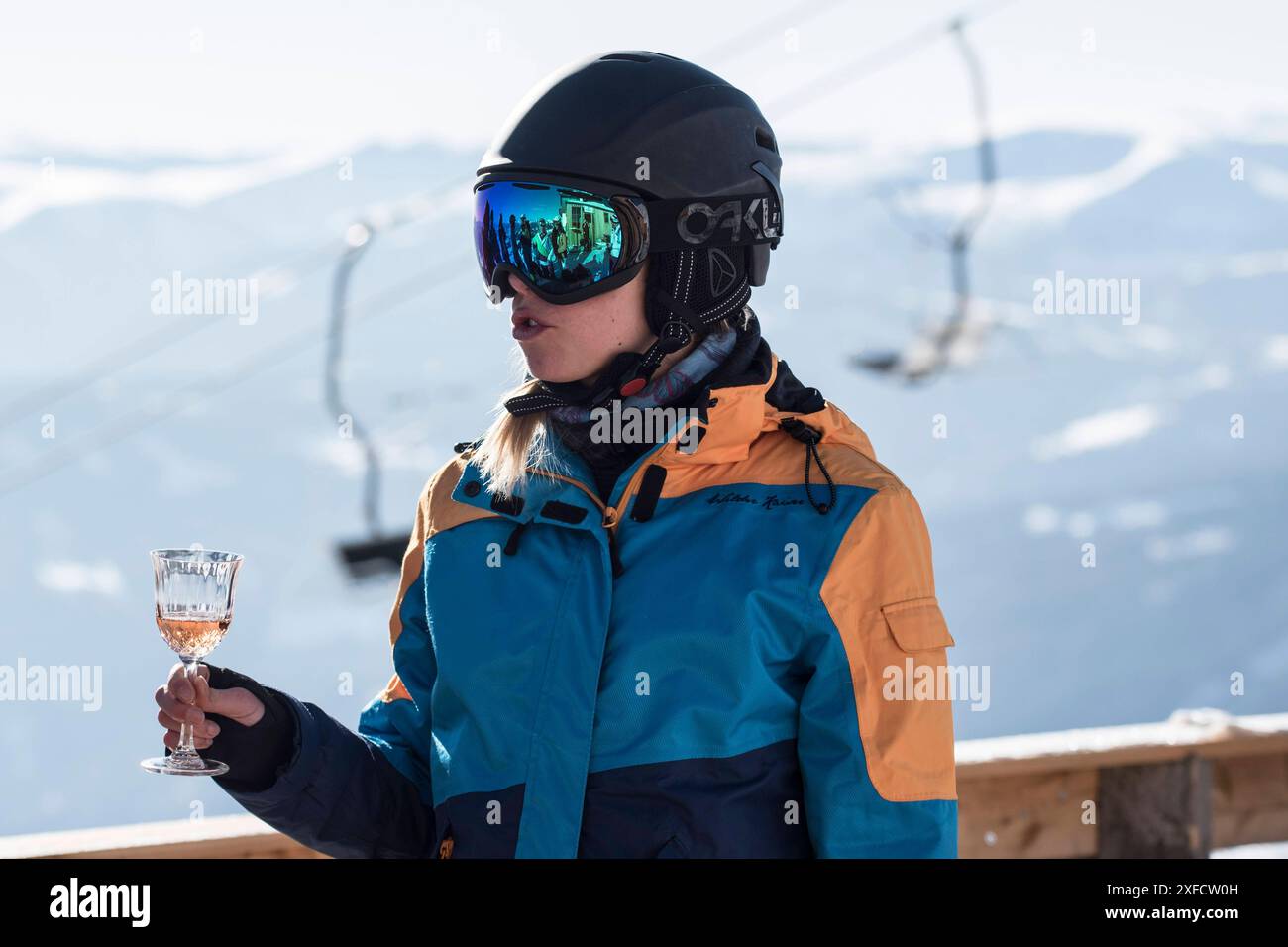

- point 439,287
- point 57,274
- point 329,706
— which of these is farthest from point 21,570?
point 439,287

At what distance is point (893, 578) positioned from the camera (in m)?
1.52

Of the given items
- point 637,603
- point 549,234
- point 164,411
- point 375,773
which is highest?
point 164,411

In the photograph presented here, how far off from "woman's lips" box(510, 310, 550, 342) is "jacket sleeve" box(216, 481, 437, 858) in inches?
10.3

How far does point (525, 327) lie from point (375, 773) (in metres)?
0.58

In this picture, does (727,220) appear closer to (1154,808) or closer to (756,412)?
(756,412)

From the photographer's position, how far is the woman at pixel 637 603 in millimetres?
1502

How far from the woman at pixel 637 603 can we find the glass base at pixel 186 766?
26 mm

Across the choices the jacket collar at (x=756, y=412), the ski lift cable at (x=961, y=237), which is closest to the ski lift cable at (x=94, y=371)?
the ski lift cable at (x=961, y=237)

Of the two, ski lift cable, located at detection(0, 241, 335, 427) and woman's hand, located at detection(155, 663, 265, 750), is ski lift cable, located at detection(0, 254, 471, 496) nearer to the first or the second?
ski lift cable, located at detection(0, 241, 335, 427)

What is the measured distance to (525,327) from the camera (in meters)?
1.72

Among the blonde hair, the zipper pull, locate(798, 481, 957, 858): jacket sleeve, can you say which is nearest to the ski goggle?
the blonde hair

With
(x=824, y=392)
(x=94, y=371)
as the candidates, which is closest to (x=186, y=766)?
(x=824, y=392)

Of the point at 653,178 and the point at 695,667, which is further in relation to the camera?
the point at 653,178

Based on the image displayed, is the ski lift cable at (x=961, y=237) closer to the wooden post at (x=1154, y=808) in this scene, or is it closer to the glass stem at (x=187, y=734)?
the wooden post at (x=1154, y=808)
